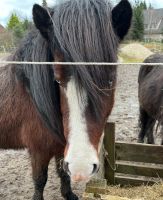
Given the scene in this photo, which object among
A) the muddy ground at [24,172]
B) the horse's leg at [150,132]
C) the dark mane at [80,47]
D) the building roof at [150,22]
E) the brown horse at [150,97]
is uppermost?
the building roof at [150,22]

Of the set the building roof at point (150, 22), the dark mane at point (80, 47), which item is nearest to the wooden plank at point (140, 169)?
the dark mane at point (80, 47)

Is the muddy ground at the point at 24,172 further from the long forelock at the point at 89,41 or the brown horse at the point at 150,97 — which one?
the long forelock at the point at 89,41

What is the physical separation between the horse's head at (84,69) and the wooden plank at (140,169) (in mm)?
1595

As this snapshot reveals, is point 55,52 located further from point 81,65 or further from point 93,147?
point 93,147

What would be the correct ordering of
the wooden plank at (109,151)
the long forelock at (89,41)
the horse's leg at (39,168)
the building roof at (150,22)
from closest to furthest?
the long forelock at (89,41)
the horse's leg at (39,168)
the wooden plank at (109,151)
the building roof at (150,22)

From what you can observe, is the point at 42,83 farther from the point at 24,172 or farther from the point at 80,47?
the point at 24,172

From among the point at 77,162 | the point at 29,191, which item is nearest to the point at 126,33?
the point at 77,162

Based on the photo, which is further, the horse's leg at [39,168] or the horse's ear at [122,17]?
the horse's leg at [39,168]

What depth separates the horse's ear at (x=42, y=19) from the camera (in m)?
2.06

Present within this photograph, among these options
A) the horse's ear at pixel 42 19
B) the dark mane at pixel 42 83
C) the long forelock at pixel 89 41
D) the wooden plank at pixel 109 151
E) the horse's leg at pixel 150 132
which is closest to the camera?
the long forelock at pixel 89 41

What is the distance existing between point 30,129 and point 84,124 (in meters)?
0.98

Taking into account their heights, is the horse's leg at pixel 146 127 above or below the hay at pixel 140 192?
above

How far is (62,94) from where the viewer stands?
2.05 metres

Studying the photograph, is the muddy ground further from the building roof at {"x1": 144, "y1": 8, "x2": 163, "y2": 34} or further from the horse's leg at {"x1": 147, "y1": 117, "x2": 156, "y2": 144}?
the building roof at {"x1": 144, "y1": 8, "x2": 163, "y2": 34}
